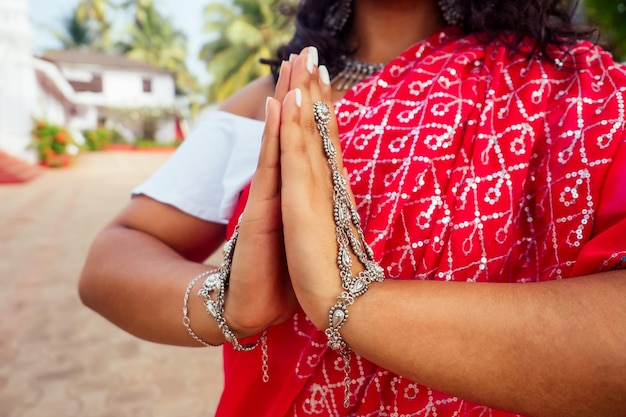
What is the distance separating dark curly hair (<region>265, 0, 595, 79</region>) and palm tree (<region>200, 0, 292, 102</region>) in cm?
1658

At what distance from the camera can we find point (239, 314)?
2.55 ft

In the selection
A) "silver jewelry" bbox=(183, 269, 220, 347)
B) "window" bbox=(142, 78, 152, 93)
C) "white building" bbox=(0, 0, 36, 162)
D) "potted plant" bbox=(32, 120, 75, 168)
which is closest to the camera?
"silver jewelry" bbox=(183, 269, 220, 347)

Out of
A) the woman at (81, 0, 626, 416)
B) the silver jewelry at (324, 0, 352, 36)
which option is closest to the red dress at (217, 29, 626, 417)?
the woman at (81, 0, 626, 416)

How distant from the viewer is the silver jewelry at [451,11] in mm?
1126

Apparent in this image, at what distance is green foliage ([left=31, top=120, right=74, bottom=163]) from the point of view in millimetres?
12875

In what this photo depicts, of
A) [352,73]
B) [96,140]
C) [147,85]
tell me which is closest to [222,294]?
[352,73]

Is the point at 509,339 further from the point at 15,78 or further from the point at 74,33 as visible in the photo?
the point at 74,33

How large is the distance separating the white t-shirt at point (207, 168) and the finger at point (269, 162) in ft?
0.97

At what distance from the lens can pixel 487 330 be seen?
625 mm

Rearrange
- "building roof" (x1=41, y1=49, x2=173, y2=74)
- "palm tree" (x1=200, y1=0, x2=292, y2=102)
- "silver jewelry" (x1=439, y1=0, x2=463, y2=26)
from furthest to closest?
"building roof" (x1=41, y1=49, x2=173, y2=74) → "palm tree" (x1=200, y1=0, x2=292, y2=102) → "silver jewelry" (x1=439, y1=0, x2=463, y2=26)

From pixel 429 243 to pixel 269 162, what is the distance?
11.2 inches

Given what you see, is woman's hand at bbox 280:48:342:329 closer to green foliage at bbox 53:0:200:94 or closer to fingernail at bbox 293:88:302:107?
fingernail at bbox 293:88:302:107

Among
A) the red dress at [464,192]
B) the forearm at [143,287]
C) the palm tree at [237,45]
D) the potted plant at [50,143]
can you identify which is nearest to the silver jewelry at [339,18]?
the red dress at [464,192]

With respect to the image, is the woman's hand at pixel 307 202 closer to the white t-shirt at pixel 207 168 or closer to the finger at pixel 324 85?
the finger at pixel 324 85
